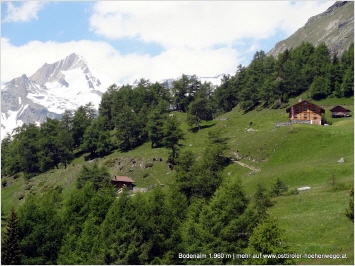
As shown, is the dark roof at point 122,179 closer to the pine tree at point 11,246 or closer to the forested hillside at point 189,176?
the forested hillside at point 189,176

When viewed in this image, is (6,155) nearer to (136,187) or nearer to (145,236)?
(136,187)

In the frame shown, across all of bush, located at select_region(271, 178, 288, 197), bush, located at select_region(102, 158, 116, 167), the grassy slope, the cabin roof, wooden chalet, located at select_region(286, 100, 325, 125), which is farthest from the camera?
bush, located at select_region(102, 158, 116, 167)

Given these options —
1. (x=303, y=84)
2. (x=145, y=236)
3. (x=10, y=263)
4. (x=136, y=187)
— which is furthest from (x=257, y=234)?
(x=303, y=84)

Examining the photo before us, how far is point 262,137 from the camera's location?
104312 mm

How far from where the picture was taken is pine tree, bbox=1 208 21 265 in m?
50.0

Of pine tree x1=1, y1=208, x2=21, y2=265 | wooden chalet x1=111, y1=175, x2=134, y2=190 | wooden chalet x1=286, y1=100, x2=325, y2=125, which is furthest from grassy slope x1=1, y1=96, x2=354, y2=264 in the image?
pine tree x1=1, y1=208, x2=21, y2=265

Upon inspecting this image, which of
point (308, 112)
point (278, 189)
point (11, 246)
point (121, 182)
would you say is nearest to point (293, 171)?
point (278, 189)

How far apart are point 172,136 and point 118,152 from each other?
111 feet

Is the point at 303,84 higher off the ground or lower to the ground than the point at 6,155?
higher

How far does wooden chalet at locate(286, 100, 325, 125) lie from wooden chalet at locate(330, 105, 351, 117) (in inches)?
259

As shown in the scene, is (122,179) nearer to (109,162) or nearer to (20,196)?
(109,162)

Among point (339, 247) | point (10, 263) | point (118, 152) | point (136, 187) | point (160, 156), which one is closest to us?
point (339, 247)

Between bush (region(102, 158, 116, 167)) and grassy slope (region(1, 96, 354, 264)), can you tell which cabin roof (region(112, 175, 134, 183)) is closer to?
grassy slope (region(1, 96, 354, 264))

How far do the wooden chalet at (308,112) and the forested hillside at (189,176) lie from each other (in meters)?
8.35
